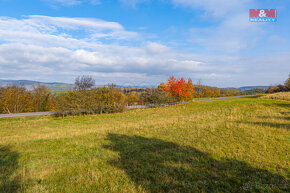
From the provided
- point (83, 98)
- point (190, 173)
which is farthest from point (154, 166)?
point (83, 98)

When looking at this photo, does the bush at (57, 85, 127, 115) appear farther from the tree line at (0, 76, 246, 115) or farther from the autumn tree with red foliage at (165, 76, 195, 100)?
the autumn tree with red foliage at (165, 76, 195, 100)

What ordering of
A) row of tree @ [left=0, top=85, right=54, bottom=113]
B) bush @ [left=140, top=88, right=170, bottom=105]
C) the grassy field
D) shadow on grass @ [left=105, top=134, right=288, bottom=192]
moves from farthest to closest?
bush @ [left=140, top=88, right=170, bottom=105] < row of tree @ [left=0, top=85, right=54, bottom=113] < the grassy field < shadow on grass @ [left=105, top=134, right=288, bottom=192]

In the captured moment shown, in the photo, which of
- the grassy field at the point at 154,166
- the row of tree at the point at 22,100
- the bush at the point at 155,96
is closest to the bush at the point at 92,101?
the bush at the point at 155,96

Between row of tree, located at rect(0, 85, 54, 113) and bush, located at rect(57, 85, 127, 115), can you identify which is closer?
bush, located at rect(57, 85, 127, 115)

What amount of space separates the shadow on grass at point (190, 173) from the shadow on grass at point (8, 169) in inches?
114

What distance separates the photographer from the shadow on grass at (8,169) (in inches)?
166

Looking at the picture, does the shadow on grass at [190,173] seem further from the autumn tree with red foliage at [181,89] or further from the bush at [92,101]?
the autumn tree with red foliage at [181,89]

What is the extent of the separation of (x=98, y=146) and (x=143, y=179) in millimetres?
4215

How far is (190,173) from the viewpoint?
191 inches

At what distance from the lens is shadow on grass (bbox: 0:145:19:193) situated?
4.23 meters

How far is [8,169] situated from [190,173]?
6.22 metres

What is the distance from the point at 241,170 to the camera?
4977 mm

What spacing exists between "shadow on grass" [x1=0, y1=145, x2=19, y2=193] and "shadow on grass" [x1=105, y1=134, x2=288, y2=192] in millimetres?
2887

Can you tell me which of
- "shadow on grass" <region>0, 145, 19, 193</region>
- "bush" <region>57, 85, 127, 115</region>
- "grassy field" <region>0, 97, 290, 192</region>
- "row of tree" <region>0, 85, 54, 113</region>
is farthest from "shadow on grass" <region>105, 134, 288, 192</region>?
"row of tree" <region>0, 85, 54, 113</region>
